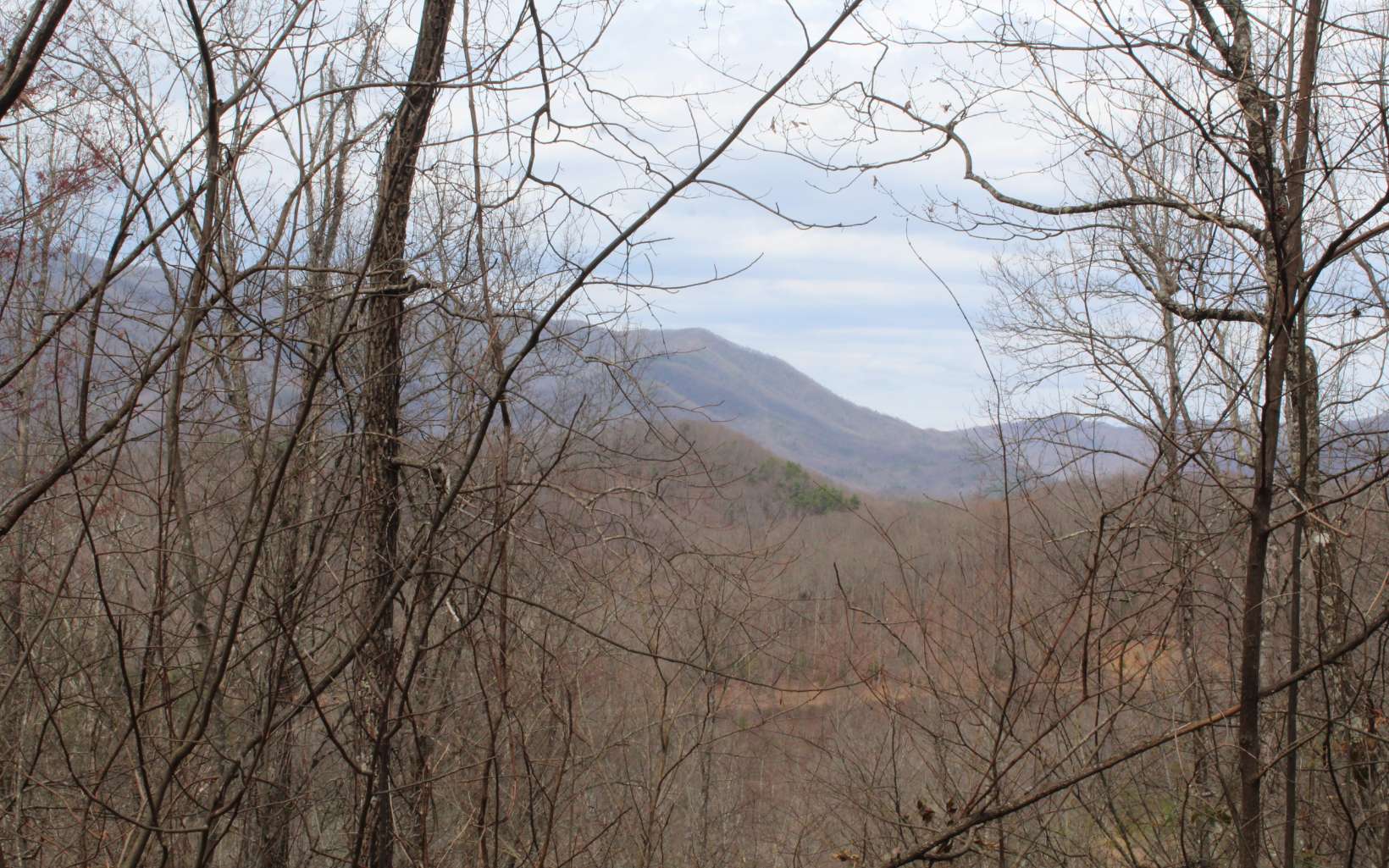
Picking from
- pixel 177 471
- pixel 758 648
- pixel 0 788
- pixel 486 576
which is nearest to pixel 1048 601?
pixel 758 648

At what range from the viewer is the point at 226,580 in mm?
2105

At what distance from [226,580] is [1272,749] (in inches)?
186

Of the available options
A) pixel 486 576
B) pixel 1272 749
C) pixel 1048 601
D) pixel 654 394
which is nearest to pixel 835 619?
pixel 1048 601

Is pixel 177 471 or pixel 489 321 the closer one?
pixel 177 471

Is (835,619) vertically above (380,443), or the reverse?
(380,443)

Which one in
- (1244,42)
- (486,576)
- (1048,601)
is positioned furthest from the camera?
(1048,601)

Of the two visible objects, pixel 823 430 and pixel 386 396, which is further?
pixel 823 430

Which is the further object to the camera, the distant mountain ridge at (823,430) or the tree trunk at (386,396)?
the distant mountain ridge at (823,430)

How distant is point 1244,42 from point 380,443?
15.9ft

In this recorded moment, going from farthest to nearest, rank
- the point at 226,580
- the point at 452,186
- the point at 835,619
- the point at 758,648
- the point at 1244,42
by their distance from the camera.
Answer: the point at 835,619
the point at 1244,42
the point at 758,648
the point at 452,186
the point at 226,580

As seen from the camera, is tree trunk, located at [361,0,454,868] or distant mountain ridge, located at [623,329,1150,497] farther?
distant mountain ridge, located at [623,329,1150,497]

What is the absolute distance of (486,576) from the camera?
274 cm

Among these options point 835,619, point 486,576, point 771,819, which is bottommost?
point 771,819

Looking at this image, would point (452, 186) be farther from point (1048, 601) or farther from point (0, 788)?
point (1048, 601)
